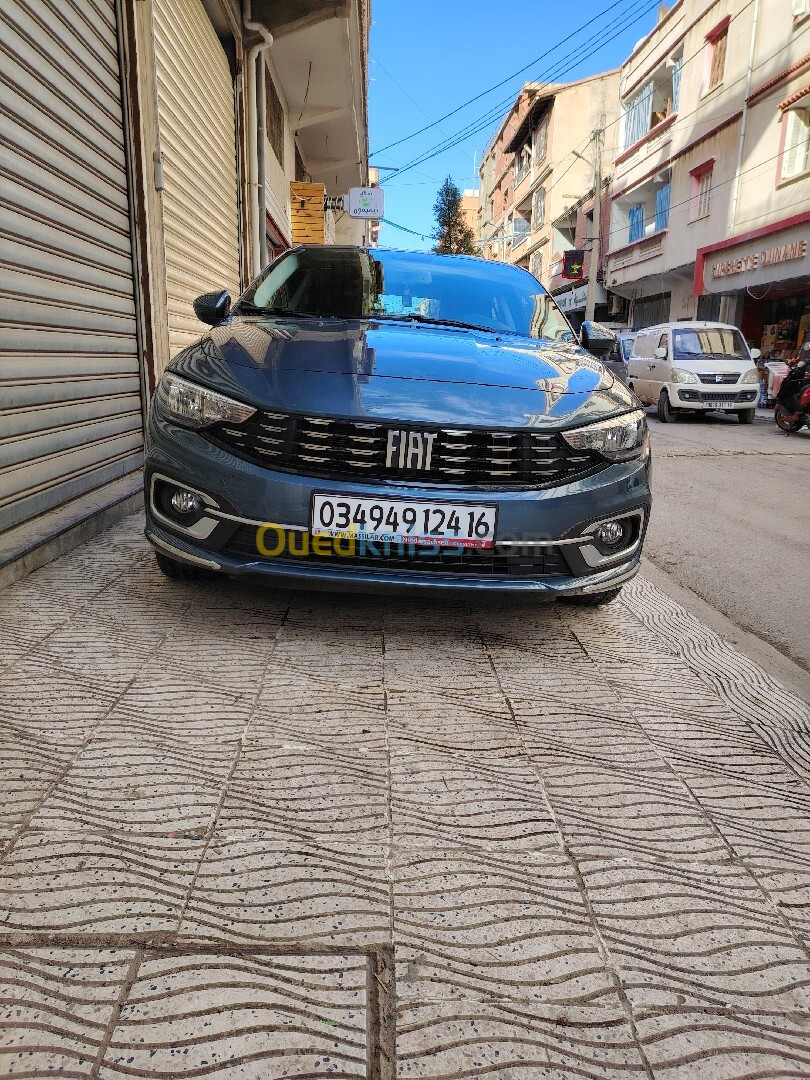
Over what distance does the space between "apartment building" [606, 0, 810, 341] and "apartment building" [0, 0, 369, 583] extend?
14516 millimetres

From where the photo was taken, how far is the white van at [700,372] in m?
14.2

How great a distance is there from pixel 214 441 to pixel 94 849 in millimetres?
1446

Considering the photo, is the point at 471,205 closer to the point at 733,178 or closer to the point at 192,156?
the point at 733,178

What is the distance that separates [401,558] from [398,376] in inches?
27.3

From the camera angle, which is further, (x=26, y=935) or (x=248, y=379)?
(x=248, y=379)

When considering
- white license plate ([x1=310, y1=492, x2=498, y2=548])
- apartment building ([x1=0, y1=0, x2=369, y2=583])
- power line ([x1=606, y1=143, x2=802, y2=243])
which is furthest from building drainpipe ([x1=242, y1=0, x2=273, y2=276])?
power line ([x1=606, y1=143, x2=802, y2=243])

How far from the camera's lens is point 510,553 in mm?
2662

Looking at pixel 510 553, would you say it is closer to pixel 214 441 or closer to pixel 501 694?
pixel 501 694

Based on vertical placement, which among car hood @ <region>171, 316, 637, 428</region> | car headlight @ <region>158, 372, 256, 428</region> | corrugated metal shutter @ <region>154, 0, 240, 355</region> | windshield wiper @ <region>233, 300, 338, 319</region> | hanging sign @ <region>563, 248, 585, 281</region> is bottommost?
car headlight @ <region>158, 372, 256, 428</region>

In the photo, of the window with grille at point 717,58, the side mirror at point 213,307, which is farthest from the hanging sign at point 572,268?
the side mirror at point 213,307

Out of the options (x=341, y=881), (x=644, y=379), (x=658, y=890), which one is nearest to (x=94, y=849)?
(x=341, y=881)

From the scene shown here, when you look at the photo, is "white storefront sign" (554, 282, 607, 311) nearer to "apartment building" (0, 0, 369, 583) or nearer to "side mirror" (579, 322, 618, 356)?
"apartment building" (0, 0, 369, 583)

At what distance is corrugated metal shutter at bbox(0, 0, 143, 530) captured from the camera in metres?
3.65

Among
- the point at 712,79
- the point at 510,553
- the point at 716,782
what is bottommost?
the point at 716,782
